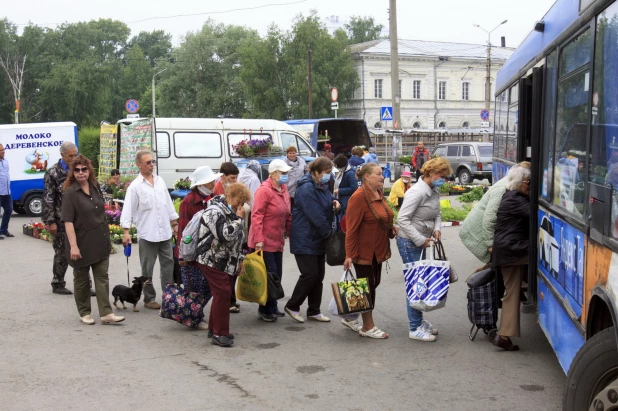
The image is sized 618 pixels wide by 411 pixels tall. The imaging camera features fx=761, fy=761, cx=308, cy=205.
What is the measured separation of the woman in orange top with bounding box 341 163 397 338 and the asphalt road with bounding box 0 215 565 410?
28.7 inches

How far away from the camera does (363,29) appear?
103m

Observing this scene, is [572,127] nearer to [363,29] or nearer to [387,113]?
[387,113]

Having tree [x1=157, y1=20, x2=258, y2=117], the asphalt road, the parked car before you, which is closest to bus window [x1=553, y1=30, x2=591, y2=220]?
the asphalt road

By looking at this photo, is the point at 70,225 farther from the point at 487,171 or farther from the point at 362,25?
the point at 362,25

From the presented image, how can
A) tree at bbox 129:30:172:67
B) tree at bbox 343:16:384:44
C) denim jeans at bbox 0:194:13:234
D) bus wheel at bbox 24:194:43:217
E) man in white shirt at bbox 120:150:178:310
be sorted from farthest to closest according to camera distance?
tree at bbox 129:30:172:67, tree at bbox 343:16:384:44, bus wheel at bbox 24:194:43:217, denim jeans at bbox 0:194:13:234, man in white shirt at bbox 120:150:178:310

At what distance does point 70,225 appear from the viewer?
768 cm

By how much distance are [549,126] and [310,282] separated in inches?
121

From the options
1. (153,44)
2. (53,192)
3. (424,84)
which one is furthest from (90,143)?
(153,44)

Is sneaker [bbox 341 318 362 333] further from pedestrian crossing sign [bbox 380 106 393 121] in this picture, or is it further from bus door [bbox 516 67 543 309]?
pedestrian crossing sign [bbox 380 106 393 121]

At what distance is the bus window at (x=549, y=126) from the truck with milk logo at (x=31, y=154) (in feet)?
51.9

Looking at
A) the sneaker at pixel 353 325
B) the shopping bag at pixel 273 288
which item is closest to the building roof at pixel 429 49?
the shopping bag at pixel 273 288

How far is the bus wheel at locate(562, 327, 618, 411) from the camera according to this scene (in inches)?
149

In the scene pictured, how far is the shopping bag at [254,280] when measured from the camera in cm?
763

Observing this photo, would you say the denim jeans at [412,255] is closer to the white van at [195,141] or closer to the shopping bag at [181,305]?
the shopping bag at [181,305]
